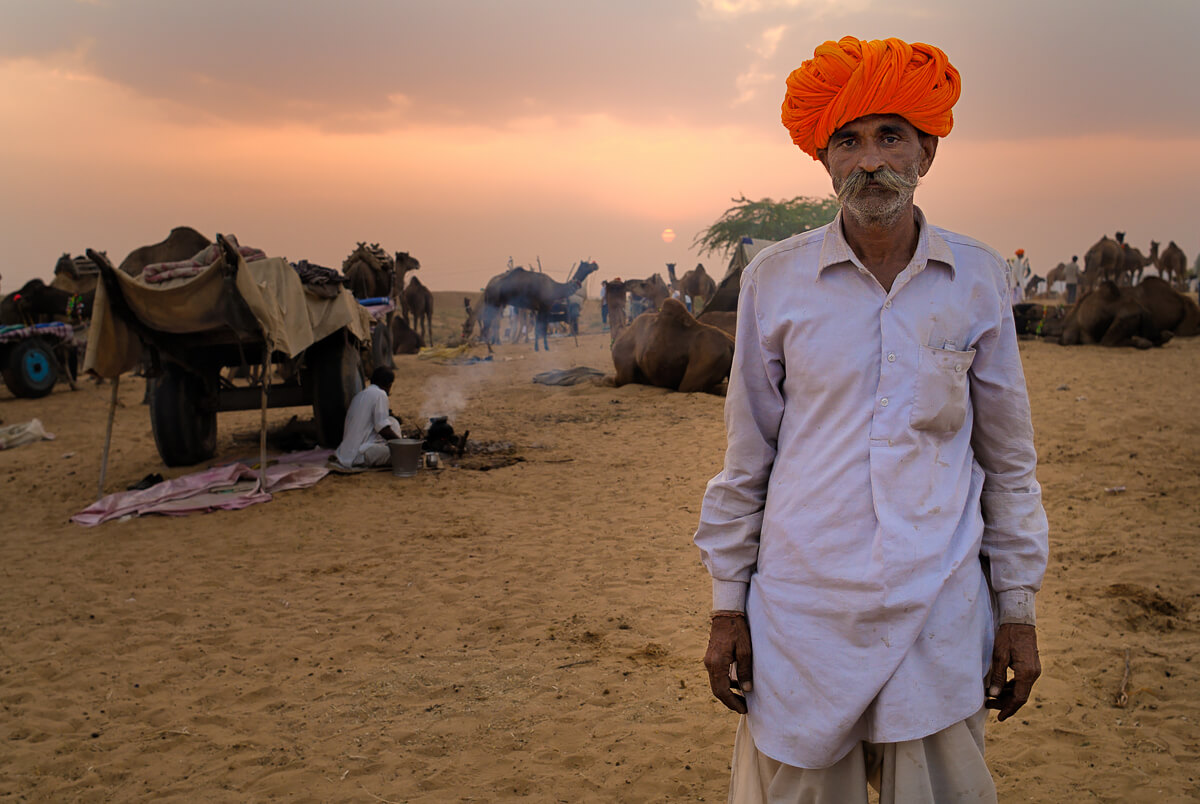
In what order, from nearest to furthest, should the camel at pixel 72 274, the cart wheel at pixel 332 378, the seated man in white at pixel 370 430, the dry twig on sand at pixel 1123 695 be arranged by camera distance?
the dry twig on sand at pixel 1123 695 < the seated man in white at pixel 370 430 < the cart wheel at pixel 332 378 < the camel at pixel 72 274

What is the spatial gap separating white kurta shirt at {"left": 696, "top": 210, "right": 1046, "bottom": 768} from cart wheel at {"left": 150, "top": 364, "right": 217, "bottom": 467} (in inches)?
309

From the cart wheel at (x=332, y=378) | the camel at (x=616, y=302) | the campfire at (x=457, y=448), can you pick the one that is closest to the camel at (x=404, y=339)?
the camel at (x=616, y=302)

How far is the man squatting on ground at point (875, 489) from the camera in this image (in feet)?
4.99

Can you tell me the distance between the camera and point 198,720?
11.4 ft

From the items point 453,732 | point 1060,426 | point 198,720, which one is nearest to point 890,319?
point 453,732

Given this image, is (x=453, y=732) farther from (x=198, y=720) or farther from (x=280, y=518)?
(x=280, y=518)

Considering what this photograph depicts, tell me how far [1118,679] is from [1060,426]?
559cm

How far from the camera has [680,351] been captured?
12289 millimetres

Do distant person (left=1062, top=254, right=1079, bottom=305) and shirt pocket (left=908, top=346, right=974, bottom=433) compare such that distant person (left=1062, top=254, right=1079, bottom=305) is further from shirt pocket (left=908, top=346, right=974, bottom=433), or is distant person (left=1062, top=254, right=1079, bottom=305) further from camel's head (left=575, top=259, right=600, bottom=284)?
shirt pocket (left=908, top=346, right=974, bottom=433)

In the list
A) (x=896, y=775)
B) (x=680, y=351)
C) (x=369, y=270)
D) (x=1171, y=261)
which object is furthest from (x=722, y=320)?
(x=1171, y=261)

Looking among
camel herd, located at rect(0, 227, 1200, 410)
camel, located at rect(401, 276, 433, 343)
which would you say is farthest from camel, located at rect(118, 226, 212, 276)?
camel, located at rect(401, 276, 433, 343)

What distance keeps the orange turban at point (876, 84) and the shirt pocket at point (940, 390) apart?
49cm

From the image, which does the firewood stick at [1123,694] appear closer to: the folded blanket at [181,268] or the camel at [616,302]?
the folded blanket at [181,268]

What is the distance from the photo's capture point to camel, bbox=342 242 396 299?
49.8 feet
